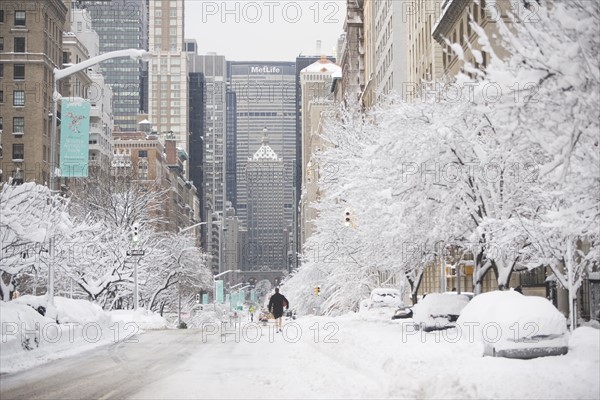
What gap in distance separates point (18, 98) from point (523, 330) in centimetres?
8536

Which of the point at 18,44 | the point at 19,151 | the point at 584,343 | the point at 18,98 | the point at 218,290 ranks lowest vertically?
the point at 218,290

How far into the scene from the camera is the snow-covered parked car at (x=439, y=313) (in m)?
27.4

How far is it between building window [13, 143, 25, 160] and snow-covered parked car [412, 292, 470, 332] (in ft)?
238

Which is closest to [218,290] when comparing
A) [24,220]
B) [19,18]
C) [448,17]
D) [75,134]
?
[19,18]

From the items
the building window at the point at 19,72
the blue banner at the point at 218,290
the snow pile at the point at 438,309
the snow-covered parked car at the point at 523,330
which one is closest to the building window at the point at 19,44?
the building window at the point at 19,72

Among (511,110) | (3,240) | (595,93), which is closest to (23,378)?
(511,110)

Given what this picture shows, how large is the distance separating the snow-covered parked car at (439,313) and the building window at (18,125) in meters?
73.5

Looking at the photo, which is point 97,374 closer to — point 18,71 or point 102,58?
point 102,58

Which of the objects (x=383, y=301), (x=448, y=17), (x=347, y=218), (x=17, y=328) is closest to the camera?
(x=17, y=328)

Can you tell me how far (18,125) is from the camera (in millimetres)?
93250

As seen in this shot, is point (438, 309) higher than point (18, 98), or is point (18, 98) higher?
point (18, 98)

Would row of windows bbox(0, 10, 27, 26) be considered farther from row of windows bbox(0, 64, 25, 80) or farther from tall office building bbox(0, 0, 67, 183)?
row of windows bbox(0, 64, 25, 80)

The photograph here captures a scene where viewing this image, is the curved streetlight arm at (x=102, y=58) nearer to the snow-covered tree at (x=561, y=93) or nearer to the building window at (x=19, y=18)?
the snow-covered tree at (x=561, y=93)

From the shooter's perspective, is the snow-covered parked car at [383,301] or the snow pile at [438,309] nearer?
the snow pile at [438,309]
